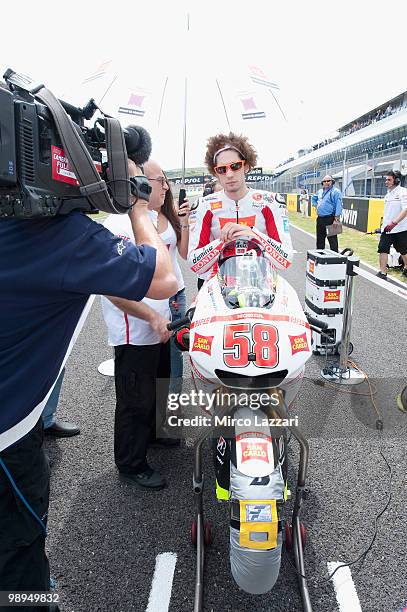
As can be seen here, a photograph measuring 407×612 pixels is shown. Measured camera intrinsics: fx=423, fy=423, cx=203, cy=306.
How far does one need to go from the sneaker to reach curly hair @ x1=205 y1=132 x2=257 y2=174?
7.15 ft

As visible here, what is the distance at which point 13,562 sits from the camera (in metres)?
1.42

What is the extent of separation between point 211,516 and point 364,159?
2907cm

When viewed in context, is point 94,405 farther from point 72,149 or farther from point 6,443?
point 72,149

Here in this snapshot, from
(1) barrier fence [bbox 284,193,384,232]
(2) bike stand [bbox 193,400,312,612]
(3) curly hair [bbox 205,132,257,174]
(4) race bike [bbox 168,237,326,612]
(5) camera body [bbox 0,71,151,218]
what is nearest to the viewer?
(5) camera body [bbox 0,71,151,218]

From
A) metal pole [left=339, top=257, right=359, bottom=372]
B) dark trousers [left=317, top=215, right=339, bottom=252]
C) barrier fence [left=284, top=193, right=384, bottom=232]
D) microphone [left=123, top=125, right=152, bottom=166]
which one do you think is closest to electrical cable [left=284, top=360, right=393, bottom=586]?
metal pole [left=339, top=257, right=359, bottom=372]

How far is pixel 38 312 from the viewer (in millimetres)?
1258

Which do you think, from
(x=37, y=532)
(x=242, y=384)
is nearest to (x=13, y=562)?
(x=37, y=532)

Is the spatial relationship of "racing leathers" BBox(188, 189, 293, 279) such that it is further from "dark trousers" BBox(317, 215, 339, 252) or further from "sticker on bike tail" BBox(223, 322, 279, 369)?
"dark trousers" BBox(317, 215, 339, 252)

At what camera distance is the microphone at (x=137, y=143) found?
1.42m

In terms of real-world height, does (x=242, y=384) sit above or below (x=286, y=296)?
below

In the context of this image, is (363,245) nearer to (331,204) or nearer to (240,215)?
(331,204)

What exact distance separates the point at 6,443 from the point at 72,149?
933mm

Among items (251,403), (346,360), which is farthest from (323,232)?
(251,403)

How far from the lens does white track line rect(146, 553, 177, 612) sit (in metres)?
1.84
